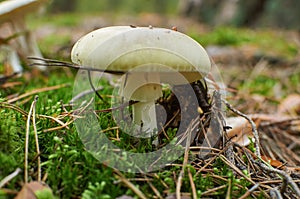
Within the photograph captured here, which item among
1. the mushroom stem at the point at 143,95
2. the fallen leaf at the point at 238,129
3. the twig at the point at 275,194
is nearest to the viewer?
the twig at the point at 275,194

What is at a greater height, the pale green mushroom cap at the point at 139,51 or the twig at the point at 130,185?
the pale green mushroom cap at the point at 139,51

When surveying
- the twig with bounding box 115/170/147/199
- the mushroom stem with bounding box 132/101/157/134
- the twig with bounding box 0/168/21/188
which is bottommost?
the twig with bounding box 115/170/147/199

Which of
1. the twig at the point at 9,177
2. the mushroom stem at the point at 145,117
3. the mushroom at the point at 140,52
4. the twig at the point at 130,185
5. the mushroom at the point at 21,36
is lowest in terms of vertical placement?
the twig at the point at 130,185

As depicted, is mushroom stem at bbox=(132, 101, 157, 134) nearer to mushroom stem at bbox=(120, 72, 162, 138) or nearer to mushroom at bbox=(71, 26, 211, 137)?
mushroom stem at bbox=(120, 72, 162, 138)

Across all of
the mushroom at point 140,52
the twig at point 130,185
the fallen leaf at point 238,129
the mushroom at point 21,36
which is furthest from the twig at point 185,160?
the mushroom at point 21,36

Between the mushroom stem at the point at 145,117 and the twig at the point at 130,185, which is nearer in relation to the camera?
the twig at the point at 130,185

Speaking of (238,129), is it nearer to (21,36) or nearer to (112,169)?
(112,169)

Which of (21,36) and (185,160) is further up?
(21,36)

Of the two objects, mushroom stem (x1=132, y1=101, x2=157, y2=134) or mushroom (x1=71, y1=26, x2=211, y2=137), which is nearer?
mushroom (x1=71, y1=26, x2=211, y2=137)

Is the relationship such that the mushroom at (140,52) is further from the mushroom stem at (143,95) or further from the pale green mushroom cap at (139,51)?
the mushroom stem at (143,95)

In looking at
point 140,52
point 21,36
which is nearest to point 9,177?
point 140,52

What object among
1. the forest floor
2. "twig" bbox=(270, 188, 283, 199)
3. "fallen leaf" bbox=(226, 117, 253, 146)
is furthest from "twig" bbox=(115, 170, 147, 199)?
"fallen leaf" bbox=(226, 117, 253, 146)
